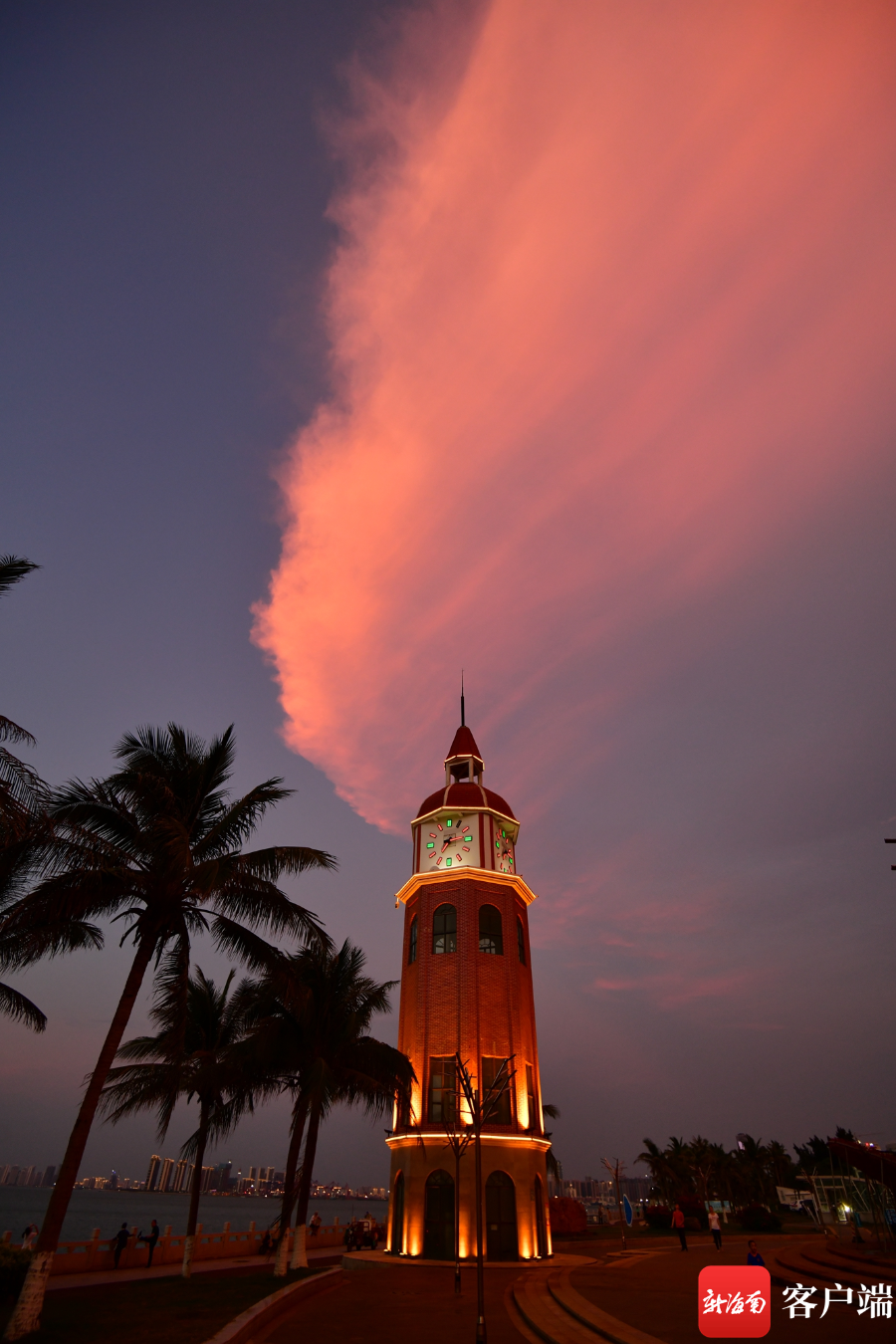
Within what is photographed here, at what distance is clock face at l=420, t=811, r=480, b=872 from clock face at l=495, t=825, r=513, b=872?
1.03m

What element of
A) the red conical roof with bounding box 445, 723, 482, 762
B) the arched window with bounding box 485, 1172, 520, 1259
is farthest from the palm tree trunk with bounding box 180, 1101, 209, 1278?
the red conical roof with bounding box 445, 723, 482, 762

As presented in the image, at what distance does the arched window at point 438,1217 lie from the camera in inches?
1035

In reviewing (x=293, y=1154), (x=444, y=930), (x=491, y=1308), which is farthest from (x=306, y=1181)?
(x=444, y=930)

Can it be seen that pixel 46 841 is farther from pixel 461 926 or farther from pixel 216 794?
pixel 461 926

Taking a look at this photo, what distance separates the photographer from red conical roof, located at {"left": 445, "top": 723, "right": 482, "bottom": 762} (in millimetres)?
38156

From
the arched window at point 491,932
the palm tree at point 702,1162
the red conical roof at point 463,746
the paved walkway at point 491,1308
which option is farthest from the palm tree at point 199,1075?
the palm tree at point 702,1162

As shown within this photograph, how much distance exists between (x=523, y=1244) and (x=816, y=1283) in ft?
42.2

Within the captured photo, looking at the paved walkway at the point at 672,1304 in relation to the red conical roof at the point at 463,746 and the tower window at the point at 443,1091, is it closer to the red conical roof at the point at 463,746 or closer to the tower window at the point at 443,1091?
the tower window at the point at 443,1091

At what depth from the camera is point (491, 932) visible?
3180 cm

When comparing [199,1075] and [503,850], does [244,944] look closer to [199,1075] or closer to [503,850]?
[199,1075]

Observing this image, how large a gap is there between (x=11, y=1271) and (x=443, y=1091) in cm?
1732

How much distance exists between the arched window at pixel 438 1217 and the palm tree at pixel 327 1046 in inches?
242

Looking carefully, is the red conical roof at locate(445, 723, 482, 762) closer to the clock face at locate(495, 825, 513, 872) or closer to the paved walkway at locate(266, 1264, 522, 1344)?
the clock face at locate(495, 825, 513, 872)

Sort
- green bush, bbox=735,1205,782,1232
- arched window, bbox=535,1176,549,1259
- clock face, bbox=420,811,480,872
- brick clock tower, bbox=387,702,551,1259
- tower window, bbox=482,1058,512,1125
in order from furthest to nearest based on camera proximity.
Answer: green bush, bbox=735,1205,782,1232 < clock face, bbox=420,811,480,872 < tower window, bbox=482,1058,512,1125 < arched window, bbox=535,1176,549,1259 < brick clock tower, bbox=387,702,551,1259
